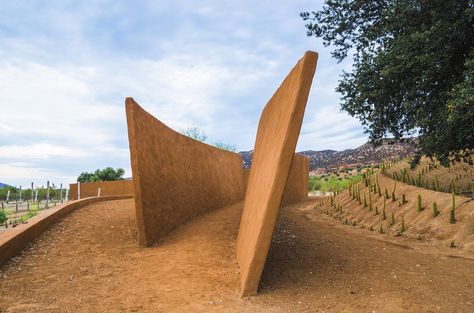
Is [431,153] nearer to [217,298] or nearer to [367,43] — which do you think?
[367,43]

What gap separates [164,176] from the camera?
10.2m

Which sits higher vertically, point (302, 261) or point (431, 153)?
point (431, 153)

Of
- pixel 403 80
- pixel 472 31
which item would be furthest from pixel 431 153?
pixel 472 31

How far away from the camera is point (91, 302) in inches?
219

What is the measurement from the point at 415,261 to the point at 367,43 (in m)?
8.49

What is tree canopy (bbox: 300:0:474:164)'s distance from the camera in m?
9.35

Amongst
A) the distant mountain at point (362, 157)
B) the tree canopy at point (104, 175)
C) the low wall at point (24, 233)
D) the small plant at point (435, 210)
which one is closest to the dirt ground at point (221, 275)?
the low wall at point (24, 233)

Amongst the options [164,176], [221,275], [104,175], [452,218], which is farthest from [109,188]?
[452,218]

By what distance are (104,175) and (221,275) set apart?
3959 cm

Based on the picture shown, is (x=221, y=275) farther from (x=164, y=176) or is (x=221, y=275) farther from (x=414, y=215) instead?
(x=414, y=215)

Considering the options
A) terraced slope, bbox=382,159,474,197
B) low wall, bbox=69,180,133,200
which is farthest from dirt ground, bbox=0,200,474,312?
low wall, bbox=69,180,133,200

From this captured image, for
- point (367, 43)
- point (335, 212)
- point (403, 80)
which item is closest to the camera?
point (403, 80)

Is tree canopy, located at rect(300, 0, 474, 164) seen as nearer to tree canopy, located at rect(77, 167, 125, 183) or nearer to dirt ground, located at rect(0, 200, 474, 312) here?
dirt ground, located at rect(0, 200, 474, 312)

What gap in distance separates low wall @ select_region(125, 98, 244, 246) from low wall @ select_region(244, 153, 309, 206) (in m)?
6.76
